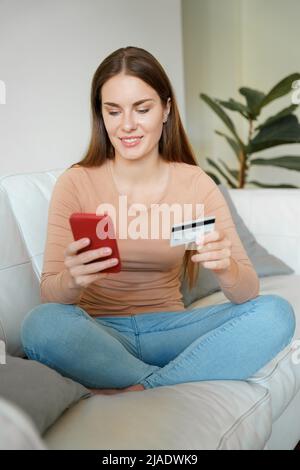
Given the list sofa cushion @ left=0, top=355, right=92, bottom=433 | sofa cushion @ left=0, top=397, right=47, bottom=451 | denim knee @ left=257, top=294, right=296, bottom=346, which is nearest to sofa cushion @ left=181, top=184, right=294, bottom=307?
denim knee @ left=257, top=294, right=296, bottom=346

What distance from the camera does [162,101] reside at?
5.13 ft

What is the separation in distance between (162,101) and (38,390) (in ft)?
2.57

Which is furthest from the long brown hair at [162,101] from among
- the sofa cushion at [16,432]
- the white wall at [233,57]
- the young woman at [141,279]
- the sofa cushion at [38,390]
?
the white wall at [233,57]

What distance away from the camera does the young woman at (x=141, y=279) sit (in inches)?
51.4

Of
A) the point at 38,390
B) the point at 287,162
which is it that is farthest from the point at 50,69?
the point at 38,390

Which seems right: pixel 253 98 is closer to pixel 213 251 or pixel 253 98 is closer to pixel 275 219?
pixel 275 219

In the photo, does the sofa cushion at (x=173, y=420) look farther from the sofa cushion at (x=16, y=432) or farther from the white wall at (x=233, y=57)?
the white wall at (x=233, y=57)

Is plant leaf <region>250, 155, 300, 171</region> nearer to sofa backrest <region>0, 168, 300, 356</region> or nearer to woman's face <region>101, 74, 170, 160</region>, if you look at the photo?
sofa backrest <region>0, 168, 300, 356</region>

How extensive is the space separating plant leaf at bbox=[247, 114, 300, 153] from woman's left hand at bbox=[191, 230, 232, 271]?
166cm

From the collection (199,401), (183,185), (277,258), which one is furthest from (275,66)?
(199,401)

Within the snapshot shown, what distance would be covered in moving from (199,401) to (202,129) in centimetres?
299

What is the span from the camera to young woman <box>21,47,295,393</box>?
131 cm

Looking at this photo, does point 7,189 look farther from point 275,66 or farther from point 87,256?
point 275,66

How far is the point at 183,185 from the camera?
1639mm
